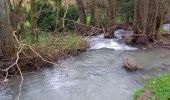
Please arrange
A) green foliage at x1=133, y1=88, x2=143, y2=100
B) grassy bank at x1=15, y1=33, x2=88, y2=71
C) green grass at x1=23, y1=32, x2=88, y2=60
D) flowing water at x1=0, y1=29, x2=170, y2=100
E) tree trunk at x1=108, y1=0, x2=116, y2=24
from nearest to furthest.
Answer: green foliage at x1=133, y1=88, x2=143, y2=100 → flowing water at x1=0, y1=29, x2=170, y2=100 → grassy bank at x1=15, y1=33, x2=88, y2=71 → green grass at x1=23, y1=32, x2=88, y2=60 → tree trunk at x1=108, y1=0, x2=116, y2=24

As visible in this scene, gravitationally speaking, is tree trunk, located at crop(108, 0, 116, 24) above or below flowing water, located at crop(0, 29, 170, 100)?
above

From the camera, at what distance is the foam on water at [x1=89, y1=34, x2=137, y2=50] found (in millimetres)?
17695

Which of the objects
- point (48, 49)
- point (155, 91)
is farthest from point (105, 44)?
point (155, 91)

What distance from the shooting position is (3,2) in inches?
503

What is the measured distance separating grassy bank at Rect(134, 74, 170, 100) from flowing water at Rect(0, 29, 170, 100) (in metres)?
0.39

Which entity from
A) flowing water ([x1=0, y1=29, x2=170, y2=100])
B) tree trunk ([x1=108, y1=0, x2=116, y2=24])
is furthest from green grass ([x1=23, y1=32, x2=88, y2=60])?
tree trunk ([x1=108, y1=0, x2=116, y2=24])

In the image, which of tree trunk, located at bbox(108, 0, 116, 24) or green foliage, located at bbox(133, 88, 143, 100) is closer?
green foliage, located at bbox(133, 88, 143, 100)

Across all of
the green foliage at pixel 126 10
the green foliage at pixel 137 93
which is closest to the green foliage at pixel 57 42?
the green foliage at pixel 137 93

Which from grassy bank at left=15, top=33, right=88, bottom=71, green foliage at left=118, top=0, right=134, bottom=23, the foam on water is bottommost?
the foam on water

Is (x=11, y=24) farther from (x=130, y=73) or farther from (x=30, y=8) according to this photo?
(x=130, y=73)

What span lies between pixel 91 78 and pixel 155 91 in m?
2.82

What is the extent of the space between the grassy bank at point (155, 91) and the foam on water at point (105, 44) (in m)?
7.14

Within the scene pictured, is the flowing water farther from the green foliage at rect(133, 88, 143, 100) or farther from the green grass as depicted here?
the green grass

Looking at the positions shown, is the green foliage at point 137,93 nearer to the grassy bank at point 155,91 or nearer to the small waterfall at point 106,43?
the grassy bank at point 155,91
